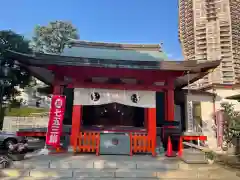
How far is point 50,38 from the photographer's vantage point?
99.5 feet

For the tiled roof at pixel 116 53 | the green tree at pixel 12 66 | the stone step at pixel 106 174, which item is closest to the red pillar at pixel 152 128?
the stone step at pixel 106 174

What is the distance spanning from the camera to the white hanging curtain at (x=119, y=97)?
9523 mm

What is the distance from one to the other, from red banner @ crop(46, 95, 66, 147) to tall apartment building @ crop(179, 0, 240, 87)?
83.1ft

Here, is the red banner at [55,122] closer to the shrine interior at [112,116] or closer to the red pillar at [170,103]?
the shrine interior at [112,116]

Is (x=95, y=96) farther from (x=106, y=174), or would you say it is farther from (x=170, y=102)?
(x=106, y=174)

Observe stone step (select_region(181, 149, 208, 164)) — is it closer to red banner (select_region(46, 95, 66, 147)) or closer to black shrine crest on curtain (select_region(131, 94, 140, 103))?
black shrine crest on curtain (select_region(131, 94, 140, 103))

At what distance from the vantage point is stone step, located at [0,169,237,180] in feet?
21.6

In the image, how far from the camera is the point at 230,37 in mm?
32031

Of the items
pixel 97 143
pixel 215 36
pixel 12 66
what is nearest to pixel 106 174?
pixel 97 143

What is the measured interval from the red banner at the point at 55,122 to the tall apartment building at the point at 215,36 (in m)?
25.3

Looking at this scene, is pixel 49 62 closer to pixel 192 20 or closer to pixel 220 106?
pixel 220 106

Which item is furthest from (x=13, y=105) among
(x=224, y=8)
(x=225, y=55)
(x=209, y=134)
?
(x=224, y=8)

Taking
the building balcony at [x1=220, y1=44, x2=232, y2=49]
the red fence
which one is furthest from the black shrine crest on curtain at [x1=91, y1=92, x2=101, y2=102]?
the building balcony at [x1=220, y1=44, x2=232, y2=49]

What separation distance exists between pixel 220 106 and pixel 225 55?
2098cm
